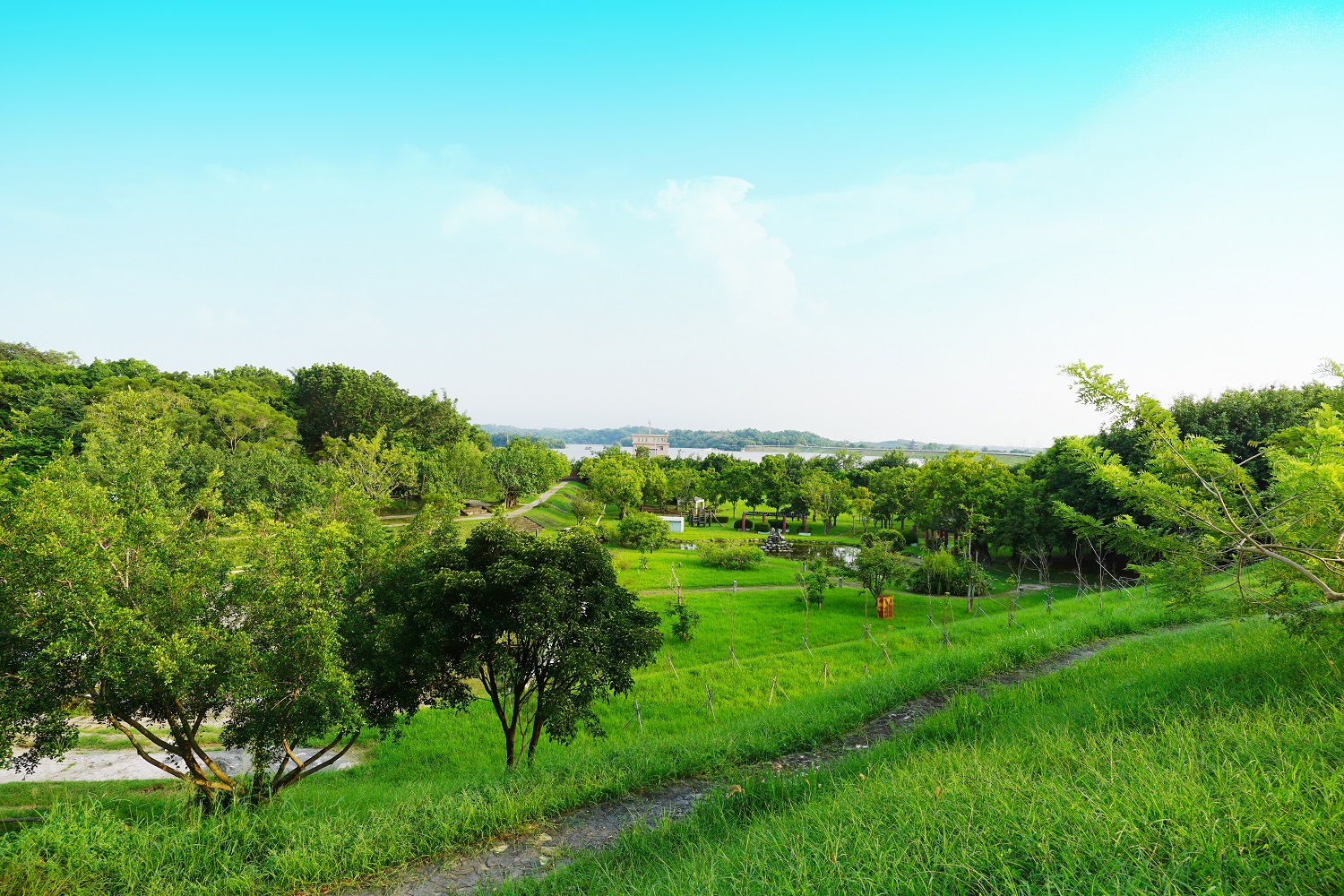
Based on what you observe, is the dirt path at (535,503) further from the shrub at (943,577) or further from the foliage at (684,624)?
the shrub at (943,577)

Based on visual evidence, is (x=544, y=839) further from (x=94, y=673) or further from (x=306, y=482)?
(x=306, y=482)

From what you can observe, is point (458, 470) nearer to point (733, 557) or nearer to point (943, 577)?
point (733, 557)

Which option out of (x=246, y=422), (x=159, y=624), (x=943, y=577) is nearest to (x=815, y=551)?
(x=943, y=577)

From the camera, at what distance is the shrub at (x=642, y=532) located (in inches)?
1422

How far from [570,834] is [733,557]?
28160 millimetres

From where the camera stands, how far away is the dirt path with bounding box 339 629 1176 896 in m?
4.43

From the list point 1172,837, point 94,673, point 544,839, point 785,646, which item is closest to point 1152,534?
point 1172,837

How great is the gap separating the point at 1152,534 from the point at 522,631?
7.84 meters

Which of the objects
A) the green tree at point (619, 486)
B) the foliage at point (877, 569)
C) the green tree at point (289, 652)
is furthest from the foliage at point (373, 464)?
the foliage at point (877, 569)

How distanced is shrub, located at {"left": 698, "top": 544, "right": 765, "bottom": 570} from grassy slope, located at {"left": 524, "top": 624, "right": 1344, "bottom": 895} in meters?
26.7

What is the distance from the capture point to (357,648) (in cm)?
805

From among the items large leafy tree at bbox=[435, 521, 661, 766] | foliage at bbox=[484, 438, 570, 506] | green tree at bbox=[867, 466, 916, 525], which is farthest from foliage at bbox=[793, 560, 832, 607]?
foliage at bbox=[484, 438, 570, 506]

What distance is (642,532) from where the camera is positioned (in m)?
36.6

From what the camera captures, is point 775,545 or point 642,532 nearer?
point 642,532
